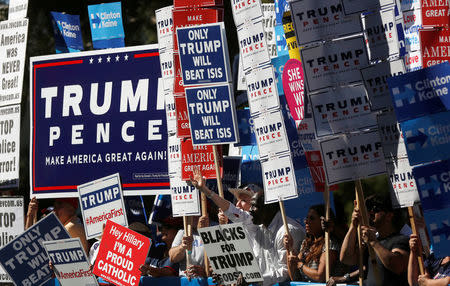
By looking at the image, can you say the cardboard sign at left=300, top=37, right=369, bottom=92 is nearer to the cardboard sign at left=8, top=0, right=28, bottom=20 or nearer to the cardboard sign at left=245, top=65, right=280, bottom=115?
the cardboard sign at left=245, top=65, right=280, bottom=115

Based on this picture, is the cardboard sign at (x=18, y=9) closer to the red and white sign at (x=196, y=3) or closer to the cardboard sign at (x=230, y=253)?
the red and white sign at (x=196, y=3)

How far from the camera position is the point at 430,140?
7.44 metres

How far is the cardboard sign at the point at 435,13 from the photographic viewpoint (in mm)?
9227

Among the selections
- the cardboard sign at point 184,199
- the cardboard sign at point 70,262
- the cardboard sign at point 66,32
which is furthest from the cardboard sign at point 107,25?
the cardboard sign at point 70,262

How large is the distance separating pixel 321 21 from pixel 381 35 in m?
0.57

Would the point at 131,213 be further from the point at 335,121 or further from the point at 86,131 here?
the point at 335,121

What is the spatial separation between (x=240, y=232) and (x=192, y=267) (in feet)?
3.78

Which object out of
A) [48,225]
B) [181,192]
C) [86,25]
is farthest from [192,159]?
[86,25]

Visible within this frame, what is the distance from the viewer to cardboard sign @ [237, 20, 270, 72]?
30.6 ft

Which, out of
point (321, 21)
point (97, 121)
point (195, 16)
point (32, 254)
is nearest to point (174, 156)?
point (195, 16)

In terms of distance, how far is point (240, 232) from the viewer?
8.98 meters

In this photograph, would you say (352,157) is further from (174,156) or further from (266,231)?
(174,156)

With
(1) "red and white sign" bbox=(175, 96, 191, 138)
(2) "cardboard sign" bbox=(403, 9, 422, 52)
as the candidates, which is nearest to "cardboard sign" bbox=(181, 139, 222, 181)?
(1) "red and white sign" bbox=(175, 96, 191, 138)

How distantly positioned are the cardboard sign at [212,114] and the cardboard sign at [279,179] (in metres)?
0.57
